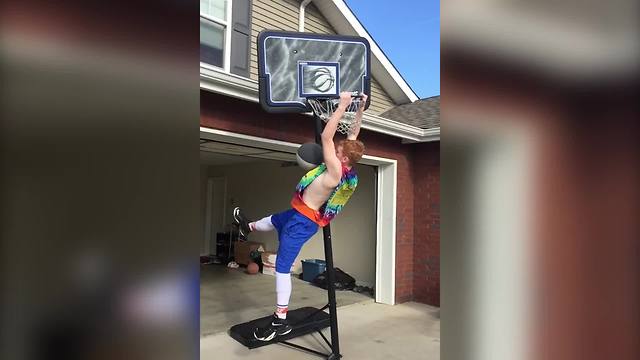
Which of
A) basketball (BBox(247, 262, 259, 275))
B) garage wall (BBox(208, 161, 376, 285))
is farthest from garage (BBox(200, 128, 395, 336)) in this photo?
basketball (BBox(247, 262, 259, 275))

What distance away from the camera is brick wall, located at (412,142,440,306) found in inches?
243

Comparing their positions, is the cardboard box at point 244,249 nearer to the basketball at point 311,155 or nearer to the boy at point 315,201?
the boy at point 315,201

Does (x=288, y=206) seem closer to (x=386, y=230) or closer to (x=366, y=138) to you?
(x=386, y=230)

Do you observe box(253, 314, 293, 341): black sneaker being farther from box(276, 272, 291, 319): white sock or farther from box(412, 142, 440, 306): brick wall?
box(412, 142, 440, 306): brick wall

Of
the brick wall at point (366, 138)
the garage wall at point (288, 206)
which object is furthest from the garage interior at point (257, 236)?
the brick wall at point (366, 138)

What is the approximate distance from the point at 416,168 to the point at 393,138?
2.18 feet

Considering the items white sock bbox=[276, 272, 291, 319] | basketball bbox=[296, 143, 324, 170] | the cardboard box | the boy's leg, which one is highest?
basketball bbox=[296, 143, 324, 170]

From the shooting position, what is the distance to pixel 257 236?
9.44m

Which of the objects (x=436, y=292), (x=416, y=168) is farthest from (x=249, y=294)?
(x=416, y=168)

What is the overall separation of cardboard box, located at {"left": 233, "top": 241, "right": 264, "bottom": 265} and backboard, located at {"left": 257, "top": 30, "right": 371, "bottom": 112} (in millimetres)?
6137

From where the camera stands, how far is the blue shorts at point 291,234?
10.7ft

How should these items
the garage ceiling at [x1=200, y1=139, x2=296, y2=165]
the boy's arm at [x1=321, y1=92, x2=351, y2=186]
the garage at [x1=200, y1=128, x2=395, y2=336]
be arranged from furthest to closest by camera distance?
the garage at [x1=200, y1=128, x2=395, y2=336] < the garage ceiling at [x1=200, y1=139, x2=296, y2=165] < the boy's arm at [x1=321, y1=92, x2=351, y2=186]
